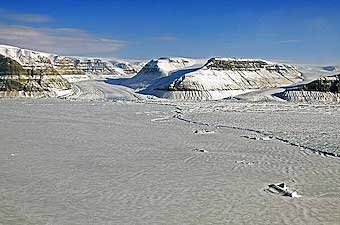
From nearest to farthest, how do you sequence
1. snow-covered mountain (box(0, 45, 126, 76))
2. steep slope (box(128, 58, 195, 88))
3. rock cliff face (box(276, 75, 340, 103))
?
1. rock cliff face (box(276, 75, 340, 103))
2. snow-covered mountain (box(0, 45, 126, 76))
3. steep slope (box(128, 58, 195, 88))

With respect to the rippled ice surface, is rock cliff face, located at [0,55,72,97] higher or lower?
higher

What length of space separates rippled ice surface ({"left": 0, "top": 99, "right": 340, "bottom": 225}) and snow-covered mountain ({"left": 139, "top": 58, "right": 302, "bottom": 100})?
121 feet

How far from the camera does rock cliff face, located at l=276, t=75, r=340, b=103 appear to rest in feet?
159

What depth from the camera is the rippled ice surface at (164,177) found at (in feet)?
24.2

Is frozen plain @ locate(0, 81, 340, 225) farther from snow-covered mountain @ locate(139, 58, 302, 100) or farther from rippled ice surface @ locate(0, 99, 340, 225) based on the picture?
snow-covered mountain @ locate(139, 58, 302, 100)

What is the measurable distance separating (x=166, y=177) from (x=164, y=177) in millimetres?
41

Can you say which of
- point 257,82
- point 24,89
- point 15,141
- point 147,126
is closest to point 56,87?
point 24,89

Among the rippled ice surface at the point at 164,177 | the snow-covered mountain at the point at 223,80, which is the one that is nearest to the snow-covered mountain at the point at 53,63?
the snow-covered mountain at the point at 223,80

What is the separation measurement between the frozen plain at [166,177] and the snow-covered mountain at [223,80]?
36752 millimetres

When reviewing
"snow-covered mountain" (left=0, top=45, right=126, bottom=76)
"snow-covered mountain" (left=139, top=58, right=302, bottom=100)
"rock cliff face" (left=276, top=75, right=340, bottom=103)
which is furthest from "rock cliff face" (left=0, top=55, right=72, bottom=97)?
"rock cliff face" (left=276, top=75, right=340, bottom=103)

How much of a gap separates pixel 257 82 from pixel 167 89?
46.5 ft

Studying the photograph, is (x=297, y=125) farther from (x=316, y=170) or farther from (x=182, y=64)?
(x=182, y=64)

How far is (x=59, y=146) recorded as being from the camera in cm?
1432

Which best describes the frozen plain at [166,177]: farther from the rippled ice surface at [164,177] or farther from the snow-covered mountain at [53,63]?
the snow-covered mountain at [53,63]
